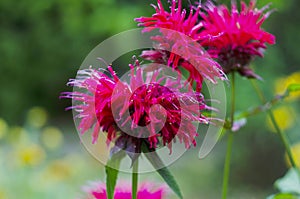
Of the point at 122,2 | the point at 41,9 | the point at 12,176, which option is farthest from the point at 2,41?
the point at 12,176

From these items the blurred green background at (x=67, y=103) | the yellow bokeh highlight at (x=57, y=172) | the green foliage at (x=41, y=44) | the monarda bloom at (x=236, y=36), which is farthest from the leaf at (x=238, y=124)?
the green foliage at (x=41, y=44)

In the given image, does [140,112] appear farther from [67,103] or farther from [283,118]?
[67,103]

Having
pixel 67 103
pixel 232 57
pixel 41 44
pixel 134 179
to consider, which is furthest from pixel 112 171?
pixel 67 103

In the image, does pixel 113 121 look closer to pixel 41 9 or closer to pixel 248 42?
pixel 248 42

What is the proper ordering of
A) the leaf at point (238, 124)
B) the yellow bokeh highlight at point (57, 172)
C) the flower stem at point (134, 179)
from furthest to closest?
the yellow bokeh highlight at point (57, 172) → the leaf at point (238, 124) → the flower stem at point (134, 179)

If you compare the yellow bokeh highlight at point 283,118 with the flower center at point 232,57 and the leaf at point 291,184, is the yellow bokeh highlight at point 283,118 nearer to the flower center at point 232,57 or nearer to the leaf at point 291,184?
the leaf at point 291,184

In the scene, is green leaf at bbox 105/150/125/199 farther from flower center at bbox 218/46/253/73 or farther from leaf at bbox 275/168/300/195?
leaf at bbox 275/168/300/195

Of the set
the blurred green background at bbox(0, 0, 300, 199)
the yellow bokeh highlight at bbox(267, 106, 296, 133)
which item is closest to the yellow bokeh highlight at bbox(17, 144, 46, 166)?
the blurred green background at bbox(0, 0, 300, 199)
